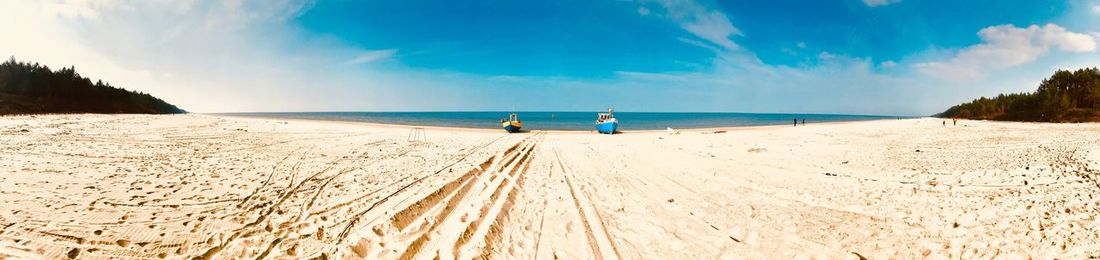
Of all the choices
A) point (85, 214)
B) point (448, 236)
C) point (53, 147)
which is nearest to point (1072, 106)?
point (448, 236)

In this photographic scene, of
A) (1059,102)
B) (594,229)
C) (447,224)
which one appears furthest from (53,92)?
(1059,102)

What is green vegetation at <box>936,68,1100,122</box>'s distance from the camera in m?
41.8

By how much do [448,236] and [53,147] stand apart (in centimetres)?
1595

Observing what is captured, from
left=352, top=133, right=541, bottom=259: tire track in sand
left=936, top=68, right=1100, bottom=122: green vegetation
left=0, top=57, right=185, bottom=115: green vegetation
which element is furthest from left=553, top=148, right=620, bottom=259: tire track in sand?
left=936, top=68, right=1100, bottom=122: green vegetation

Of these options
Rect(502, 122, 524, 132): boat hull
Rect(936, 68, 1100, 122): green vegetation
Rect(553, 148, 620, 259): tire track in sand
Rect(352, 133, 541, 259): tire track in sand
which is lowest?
Rect(553, 148, 620, 259): tire track in sand

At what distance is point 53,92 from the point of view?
48344mm

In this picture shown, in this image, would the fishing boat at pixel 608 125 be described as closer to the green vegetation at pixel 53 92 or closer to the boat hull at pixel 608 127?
the boat hull at pixel 608 127

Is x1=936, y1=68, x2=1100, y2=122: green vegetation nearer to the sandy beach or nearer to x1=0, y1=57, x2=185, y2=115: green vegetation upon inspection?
the sandy beach

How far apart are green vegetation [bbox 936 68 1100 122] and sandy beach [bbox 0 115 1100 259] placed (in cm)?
4941

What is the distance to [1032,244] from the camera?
5305 millimetres

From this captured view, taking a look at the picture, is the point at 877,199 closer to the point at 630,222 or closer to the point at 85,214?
the point at 630,222

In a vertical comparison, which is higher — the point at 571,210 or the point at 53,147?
the point at 53,147

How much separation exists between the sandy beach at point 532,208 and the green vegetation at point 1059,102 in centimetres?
4941

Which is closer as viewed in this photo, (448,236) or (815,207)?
(448,236)
